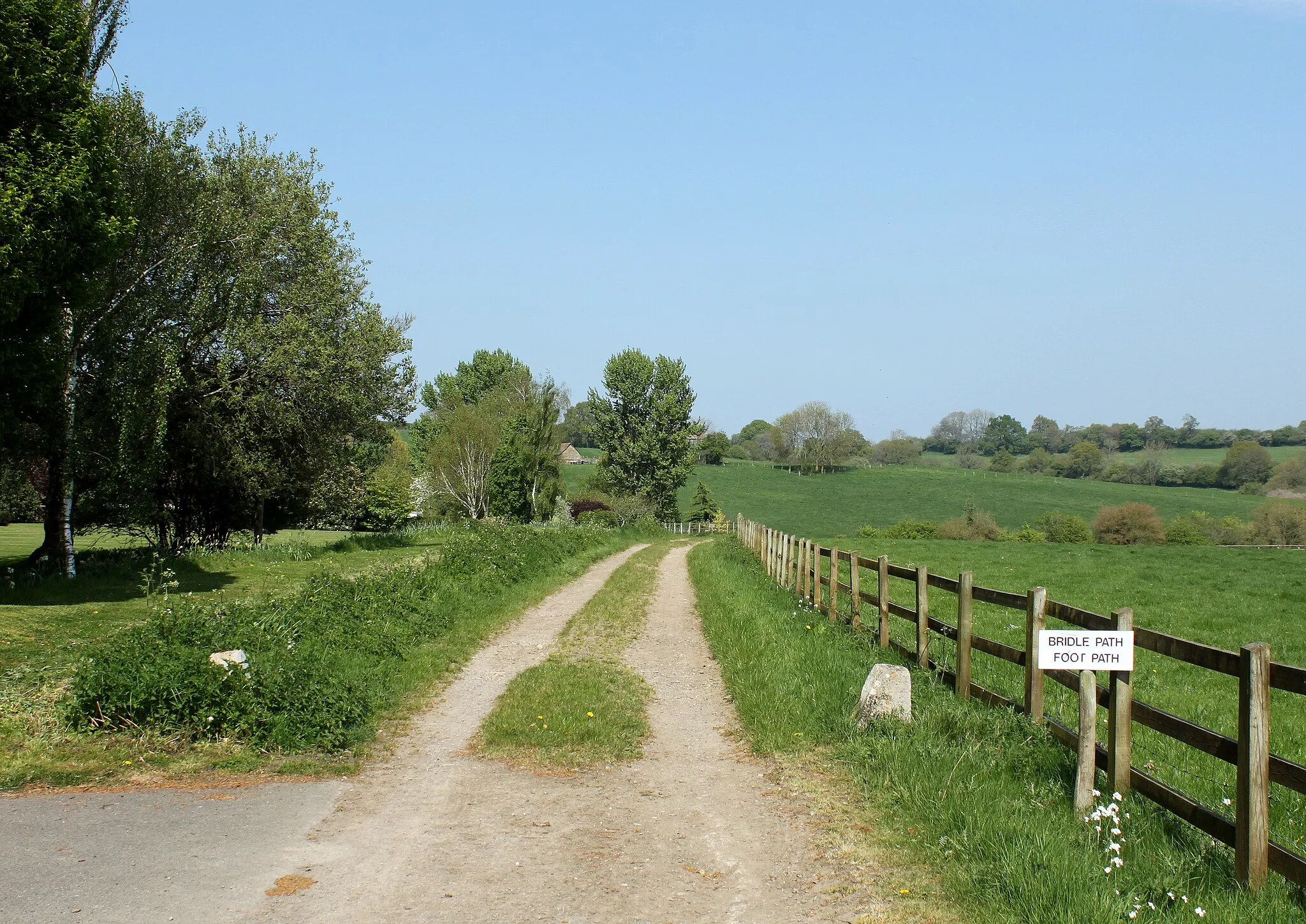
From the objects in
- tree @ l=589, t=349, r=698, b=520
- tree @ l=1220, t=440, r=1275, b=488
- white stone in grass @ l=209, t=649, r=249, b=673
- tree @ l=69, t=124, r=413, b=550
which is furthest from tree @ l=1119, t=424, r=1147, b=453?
white stone in grass @ l=209, t=649, r=249, b=673

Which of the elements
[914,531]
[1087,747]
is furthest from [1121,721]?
[914,531]

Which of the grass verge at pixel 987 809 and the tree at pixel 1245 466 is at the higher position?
the tree at pixel 1245 466

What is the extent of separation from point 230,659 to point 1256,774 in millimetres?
7552

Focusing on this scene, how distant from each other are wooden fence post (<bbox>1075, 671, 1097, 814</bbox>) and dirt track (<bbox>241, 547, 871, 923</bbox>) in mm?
1790

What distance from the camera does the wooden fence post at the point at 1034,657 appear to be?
749 centimetres

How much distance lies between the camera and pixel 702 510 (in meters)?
78.7

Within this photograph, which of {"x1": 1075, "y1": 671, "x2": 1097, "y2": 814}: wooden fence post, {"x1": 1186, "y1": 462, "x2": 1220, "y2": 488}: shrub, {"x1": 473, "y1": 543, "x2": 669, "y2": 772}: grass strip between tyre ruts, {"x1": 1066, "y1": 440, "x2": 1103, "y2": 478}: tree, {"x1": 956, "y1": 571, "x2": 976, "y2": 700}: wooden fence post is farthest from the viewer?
{"x1": 1066, "y1": 440, "x2": 1103, "y2": 478}: tree

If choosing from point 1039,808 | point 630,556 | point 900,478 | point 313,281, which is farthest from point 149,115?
point 900,478

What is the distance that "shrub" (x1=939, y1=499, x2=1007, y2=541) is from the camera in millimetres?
63344

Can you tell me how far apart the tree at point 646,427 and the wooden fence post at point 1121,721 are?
215 feet

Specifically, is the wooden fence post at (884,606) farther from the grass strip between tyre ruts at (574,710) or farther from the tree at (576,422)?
the tree at (576,422)

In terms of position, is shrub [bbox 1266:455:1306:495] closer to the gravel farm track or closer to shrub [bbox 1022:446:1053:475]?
shrub [bbox 1022:446:1053:475]

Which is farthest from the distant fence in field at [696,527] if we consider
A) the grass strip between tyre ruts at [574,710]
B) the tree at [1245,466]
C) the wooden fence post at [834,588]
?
the grass strip between tyre ruts at [574,710]

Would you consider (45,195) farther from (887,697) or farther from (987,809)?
(987,809)
